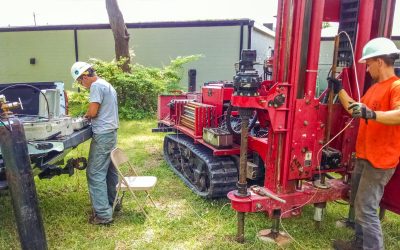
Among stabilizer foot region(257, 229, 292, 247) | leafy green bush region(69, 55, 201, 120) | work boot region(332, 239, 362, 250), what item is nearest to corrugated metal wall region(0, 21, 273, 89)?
leafy green bush region(69, 55, 201, 120)

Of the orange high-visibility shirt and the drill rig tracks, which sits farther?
the drill rig tracks

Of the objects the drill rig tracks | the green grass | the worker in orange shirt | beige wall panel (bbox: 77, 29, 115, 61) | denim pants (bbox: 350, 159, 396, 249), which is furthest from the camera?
beige wall panel (bbox: 77, 29, 115, 61)

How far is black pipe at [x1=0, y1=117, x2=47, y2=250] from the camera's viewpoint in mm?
3188

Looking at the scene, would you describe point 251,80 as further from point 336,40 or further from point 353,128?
Answer: point 353,128

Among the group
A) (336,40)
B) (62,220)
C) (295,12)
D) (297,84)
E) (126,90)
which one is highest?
(295,12)

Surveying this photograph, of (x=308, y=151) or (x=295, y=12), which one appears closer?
(x=295, y=12)

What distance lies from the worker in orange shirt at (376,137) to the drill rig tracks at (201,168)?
6.20 ft

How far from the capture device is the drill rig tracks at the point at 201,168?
15.7 feet

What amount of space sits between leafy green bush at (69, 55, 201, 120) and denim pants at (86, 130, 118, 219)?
7.70m

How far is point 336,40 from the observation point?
355 centimetres

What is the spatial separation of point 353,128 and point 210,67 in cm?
1171

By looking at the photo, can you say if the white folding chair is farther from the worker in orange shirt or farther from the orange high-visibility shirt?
the orange high-visibility shirt

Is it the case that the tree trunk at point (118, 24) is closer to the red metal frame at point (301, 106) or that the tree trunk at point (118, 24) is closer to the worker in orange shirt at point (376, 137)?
the red metal frame at point (301, 106)

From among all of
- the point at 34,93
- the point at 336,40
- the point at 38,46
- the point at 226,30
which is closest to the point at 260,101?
the point at 336,40
